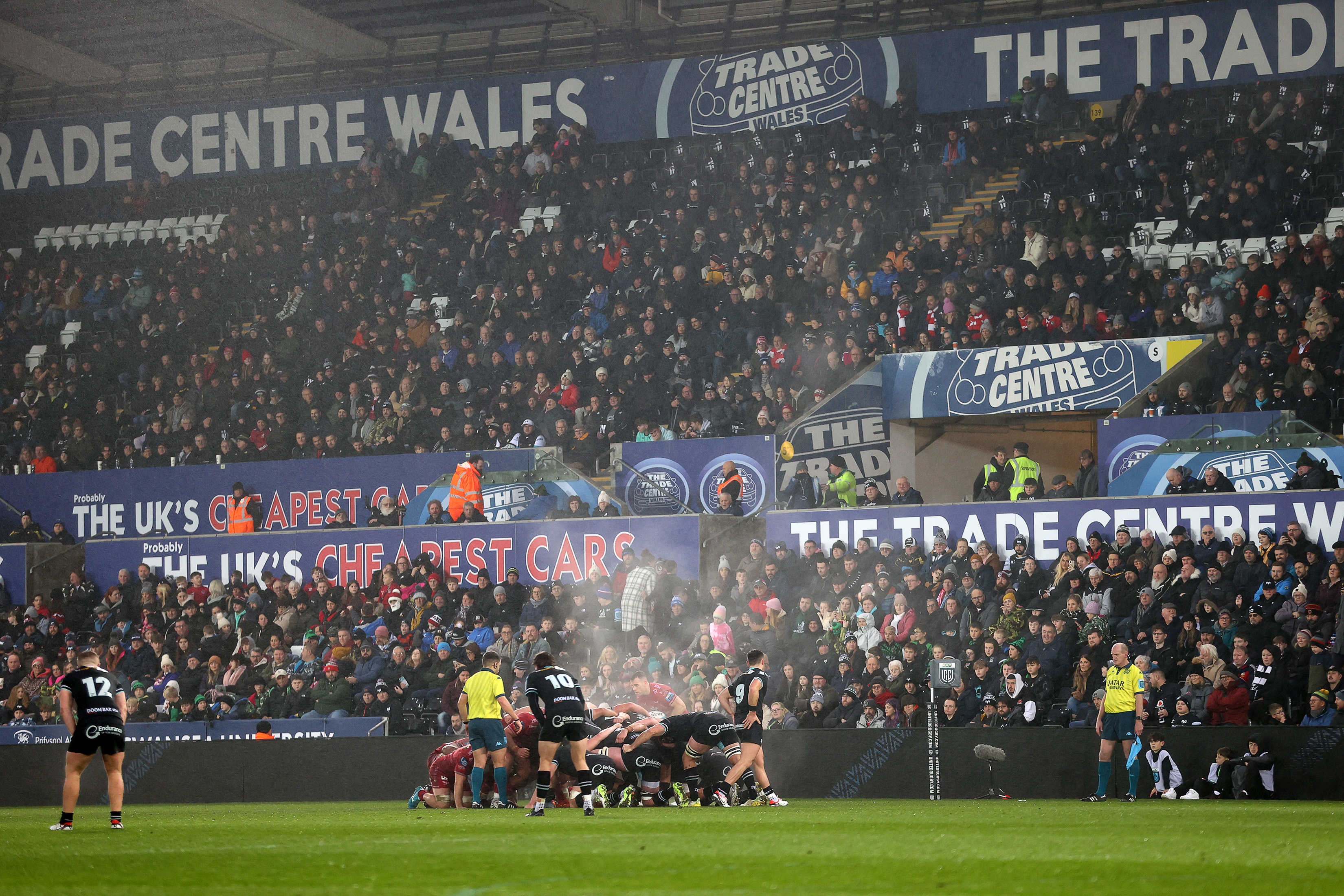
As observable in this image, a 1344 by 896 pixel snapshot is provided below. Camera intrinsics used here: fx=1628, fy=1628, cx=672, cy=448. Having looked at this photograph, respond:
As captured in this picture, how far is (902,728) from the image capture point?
19.9m

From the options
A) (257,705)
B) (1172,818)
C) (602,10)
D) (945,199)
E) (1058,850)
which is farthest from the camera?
(602,10)

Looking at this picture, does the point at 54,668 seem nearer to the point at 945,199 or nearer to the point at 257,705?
the point at 257,705

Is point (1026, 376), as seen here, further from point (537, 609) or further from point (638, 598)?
point (537, 609)

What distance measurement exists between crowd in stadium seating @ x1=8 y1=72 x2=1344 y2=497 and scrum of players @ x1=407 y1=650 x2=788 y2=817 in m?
8.23

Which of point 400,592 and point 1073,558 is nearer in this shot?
point 1073,558

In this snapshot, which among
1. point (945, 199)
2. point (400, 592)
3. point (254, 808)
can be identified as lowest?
point (254, 808)

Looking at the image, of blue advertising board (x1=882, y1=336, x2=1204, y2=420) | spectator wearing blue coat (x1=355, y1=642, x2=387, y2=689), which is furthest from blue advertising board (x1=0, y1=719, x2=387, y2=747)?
blue advertising board (x1=882, y1=336, x2=1204, y2=420)

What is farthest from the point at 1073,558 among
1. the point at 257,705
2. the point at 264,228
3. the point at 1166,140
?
the point at 264,228

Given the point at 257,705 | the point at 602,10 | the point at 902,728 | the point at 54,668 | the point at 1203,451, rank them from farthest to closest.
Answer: the point at 602,10 → the point at 54,668 → the point at 257,705 → the point at 1203,451 → the point at 902,728

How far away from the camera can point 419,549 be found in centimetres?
2588

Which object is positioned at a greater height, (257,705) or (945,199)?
(945,199)

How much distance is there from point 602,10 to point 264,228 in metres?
8.28

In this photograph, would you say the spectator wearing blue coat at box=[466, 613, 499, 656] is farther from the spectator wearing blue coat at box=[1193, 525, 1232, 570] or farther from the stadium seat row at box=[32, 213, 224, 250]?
the stadium seat row at box=[32, 213, 224, 250]

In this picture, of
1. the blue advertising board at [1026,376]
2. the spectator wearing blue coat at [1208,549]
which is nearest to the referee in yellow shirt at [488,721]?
the spectator wearing blue coat at [1208,549]
